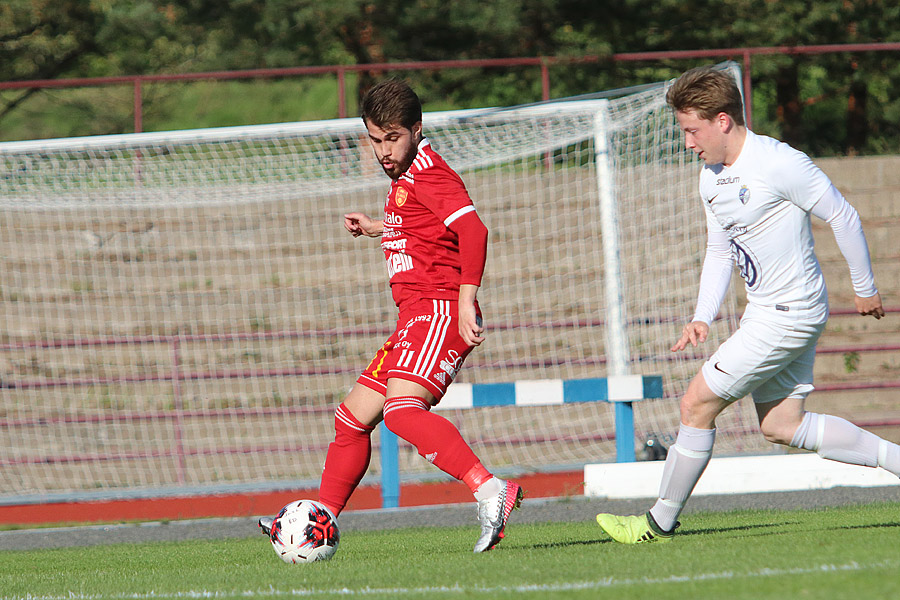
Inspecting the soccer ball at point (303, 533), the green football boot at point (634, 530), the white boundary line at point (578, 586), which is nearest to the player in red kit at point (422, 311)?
the soccer ball at point (303, 533)

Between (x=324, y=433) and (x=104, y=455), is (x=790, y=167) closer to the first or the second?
(x=324, y=433)

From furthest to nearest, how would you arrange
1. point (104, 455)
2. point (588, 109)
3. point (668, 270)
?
point (104, 455) → point (668, 270) → point (588, 109)

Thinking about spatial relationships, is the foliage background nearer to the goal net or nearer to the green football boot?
the goal net

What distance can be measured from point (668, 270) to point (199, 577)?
21.0 feet

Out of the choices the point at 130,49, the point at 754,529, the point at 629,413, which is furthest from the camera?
the point at 130,49

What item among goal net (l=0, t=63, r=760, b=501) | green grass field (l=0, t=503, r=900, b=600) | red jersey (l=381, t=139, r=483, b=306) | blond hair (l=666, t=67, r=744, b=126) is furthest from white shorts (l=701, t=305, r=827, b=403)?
goal net (l=0, t=63, r=760, b=501)

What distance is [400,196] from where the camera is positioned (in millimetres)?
4172

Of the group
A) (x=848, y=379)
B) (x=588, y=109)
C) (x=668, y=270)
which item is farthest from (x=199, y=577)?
(x=848, y=379)

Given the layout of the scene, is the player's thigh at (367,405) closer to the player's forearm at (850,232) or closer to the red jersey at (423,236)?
the red jersey at (423,236)

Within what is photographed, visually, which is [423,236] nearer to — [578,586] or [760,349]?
[760,349]

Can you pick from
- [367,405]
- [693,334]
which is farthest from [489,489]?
[693,334]

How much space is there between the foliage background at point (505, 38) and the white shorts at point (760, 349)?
8.43 metres

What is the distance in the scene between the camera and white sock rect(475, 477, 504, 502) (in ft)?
12.6

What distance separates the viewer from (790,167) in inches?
148
